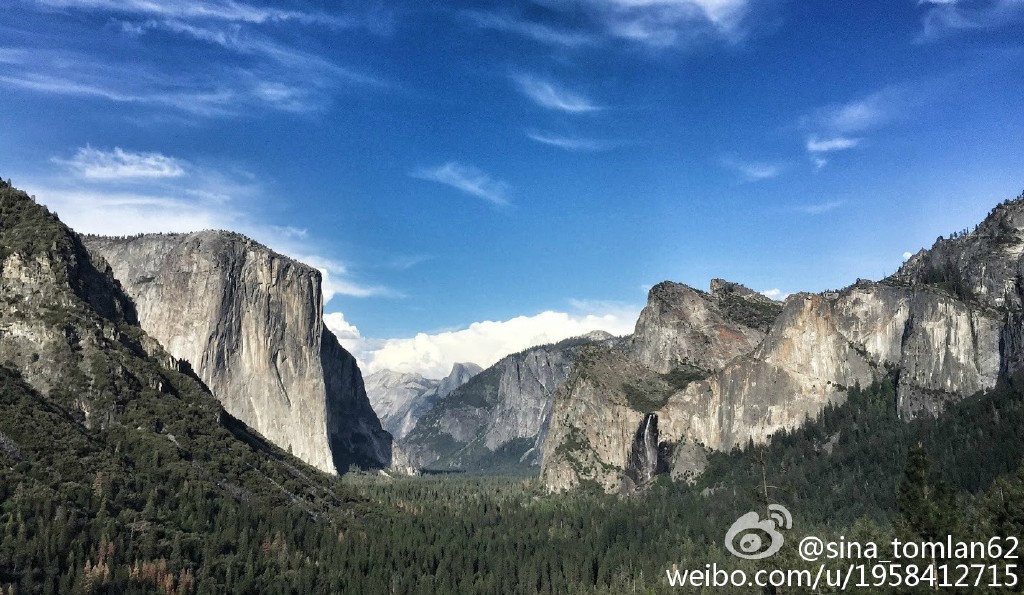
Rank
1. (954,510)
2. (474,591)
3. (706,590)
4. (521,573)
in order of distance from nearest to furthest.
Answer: (954,510) → (706,590) → (474,591) → (521,573)

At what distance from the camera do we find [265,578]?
129m

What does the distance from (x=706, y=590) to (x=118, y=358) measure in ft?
359

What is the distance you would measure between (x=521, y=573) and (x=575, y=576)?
11017 millimetres

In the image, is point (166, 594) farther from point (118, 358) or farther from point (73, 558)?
point (118, 358)

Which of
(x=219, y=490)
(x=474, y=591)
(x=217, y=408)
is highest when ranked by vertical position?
(x=217, y=408)

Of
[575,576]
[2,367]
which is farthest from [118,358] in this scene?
[575,576]

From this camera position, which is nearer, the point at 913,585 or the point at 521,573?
the point at 913,585

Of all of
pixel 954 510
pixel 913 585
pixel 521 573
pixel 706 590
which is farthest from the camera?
pixel 521 573

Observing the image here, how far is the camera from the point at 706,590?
121250mm

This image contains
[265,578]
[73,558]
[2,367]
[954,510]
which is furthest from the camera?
[2,367]

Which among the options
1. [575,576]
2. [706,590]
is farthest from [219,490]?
[706,590]

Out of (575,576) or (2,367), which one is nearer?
→ (2,367)

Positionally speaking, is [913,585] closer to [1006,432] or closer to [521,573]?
[521,573]

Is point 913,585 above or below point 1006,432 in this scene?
below
